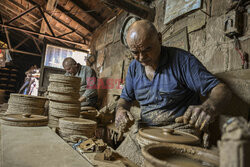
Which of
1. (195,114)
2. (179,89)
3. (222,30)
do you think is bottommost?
(195,114)

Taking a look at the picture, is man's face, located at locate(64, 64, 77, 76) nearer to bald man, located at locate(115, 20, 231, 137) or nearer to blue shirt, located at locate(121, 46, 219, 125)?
bald man, located at locate(115, 20, 231, 137)

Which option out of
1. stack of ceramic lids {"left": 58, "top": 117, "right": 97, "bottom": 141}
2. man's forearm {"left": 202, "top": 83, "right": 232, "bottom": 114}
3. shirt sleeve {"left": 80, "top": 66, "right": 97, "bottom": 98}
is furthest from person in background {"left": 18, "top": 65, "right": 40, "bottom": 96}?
man's forearm {"left": 202, "top": 83, "right": 232, "bottom": 114}

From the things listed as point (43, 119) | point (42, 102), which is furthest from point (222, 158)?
point (42, 102)

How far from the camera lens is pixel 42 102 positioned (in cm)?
326

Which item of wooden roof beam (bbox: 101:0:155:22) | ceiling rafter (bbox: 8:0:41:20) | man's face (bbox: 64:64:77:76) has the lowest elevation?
man's face (bbox: 64:64:77:76)

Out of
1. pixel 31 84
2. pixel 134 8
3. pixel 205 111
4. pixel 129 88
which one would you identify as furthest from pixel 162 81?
pixel 31 84

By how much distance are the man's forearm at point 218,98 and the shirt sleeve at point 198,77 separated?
0.08 meters

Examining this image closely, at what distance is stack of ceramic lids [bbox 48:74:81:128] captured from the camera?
320 centimetres

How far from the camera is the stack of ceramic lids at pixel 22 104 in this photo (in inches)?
116

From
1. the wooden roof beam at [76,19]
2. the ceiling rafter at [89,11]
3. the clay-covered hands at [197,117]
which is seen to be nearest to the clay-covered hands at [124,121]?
the clay-covered hands at [197,117]

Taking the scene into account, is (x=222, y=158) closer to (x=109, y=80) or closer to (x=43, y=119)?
(x=43, y=119)

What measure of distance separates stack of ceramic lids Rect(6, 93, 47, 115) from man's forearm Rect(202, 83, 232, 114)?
2870 millimetres

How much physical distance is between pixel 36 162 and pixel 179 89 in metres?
1.56

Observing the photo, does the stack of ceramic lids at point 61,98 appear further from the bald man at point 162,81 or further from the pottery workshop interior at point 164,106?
the bald man at point 162,81
